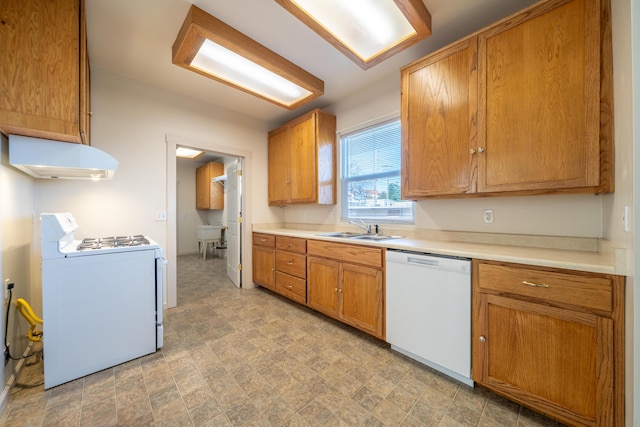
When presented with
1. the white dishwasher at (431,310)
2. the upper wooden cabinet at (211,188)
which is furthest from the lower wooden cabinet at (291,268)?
the upper wooden cabinet at (211,188)

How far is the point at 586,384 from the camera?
113 centimetres

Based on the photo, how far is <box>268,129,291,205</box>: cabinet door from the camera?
3.40m

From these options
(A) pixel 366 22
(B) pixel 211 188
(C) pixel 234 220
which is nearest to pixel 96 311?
(C) pixel 234 220

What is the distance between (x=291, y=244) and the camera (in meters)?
2.90

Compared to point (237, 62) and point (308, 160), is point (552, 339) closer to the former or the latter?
point (308, 160)

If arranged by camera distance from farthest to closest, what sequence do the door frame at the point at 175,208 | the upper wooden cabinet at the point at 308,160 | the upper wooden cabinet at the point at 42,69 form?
the upper wooden cabinet at the point at 308,160
the door frame at the point at 175,208
the upper wooden cabinet at the point at 42,69

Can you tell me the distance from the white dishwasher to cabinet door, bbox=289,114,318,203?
1.52 metres

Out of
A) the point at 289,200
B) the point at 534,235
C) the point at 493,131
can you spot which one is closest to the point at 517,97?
the point at 493,131

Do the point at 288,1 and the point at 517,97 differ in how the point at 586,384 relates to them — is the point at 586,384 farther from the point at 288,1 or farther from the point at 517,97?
the point at 288,1

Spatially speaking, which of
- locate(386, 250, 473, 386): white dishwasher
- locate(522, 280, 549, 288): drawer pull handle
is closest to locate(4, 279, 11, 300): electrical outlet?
locate(386, 250, 473, 386): white dishwasher

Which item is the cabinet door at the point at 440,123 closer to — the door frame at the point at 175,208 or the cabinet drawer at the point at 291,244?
the cabinet drawer at the point at 291,244

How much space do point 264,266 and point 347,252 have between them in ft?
5.25

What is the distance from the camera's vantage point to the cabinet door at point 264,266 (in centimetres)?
321

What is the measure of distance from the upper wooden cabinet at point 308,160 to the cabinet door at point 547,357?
6.83 feet
